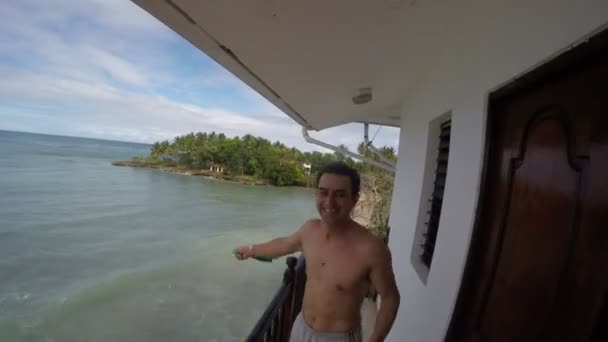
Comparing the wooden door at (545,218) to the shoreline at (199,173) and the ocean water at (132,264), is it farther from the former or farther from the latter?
the shoreline at (199,173)

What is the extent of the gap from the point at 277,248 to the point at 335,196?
46cm

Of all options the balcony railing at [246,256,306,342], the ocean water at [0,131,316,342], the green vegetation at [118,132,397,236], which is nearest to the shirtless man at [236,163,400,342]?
the balcony railing at [246,256,306,342]

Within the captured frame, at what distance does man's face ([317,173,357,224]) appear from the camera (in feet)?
3.93

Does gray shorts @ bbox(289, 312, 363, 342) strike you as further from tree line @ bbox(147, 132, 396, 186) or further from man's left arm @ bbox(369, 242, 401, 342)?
tree line @ bbox(147, 132, 396, 186)

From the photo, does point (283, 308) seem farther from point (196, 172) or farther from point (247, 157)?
point (196, 172)

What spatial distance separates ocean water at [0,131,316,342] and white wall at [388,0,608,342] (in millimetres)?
9302

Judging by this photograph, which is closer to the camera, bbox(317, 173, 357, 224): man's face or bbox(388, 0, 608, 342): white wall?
bbox(388, 0, 608, 342): white wall

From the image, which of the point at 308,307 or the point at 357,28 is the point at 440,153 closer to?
the point at 357,28

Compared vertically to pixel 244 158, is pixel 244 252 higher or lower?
lower

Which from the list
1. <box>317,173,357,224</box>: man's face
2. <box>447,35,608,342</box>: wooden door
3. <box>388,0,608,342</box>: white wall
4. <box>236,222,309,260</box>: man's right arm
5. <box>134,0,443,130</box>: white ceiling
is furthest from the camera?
<box>236,222,309,260</box>: man's right arm

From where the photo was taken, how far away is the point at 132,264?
48.3 ft

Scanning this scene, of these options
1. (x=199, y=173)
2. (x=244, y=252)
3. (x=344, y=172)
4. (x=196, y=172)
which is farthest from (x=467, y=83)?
(x=196, y=172)

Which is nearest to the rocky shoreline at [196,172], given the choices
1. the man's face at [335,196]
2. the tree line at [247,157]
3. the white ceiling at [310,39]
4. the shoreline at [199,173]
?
the shoreline at [199,173]

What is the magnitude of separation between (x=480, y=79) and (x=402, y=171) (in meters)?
1.92
